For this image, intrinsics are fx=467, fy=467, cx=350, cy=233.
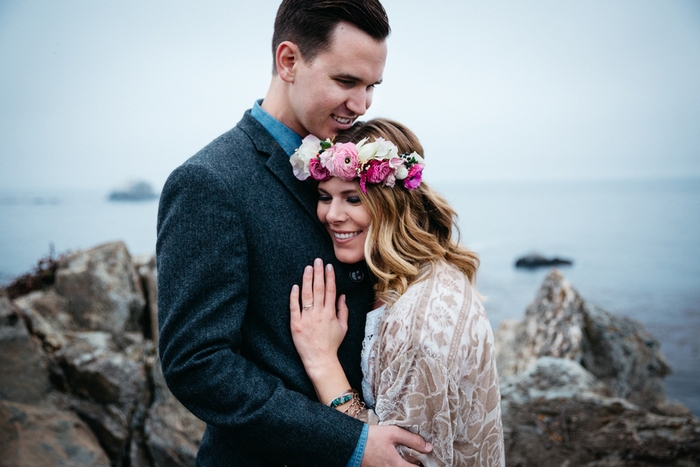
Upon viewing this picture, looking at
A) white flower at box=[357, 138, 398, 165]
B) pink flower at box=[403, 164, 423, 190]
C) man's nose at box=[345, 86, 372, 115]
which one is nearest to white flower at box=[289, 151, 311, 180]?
white flower at box=[357, 138, 398, 165]

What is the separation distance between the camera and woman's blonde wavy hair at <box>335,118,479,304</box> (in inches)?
79.7

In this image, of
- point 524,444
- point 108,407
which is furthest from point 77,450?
point 524,444

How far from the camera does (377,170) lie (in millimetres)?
2014

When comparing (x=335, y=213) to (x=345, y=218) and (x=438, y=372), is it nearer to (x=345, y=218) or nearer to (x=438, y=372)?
(x=345, y=218)

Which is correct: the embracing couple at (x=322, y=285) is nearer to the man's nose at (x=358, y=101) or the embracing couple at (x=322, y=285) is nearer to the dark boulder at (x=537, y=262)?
the man's nose at (x=358, y=101)

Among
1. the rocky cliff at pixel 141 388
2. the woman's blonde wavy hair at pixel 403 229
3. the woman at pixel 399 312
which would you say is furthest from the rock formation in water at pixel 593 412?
the woman's blonde wavy hair at pixel 403 229

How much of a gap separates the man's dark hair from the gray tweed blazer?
481mm

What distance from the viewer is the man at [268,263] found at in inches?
64.9

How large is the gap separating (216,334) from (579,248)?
20.7m

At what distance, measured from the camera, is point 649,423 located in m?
3.02

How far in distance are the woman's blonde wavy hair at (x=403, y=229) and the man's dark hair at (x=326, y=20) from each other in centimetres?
42

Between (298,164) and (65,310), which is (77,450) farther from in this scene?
(298,164)

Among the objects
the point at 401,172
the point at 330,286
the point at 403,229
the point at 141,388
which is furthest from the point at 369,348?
the point at 141,388

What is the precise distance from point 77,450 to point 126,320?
4.56ft
